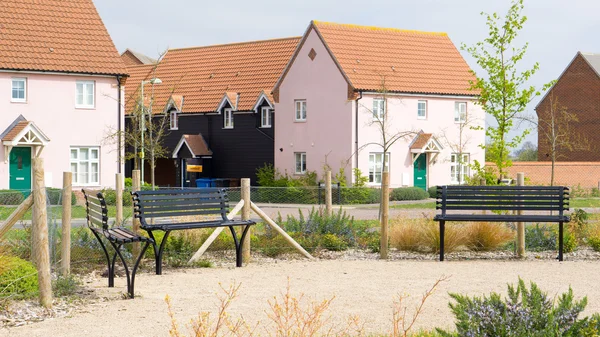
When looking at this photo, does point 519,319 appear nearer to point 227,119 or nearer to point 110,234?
point 110,234

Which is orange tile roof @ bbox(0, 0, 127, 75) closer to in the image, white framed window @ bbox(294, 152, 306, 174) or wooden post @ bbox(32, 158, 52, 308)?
white framed window @ bbox(294, 152, 306, 174)

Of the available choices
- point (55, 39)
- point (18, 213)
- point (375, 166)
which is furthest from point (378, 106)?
point (18, 213)

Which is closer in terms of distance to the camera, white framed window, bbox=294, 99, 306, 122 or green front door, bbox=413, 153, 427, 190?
white framed window, bbox=294, 99, 306, 122

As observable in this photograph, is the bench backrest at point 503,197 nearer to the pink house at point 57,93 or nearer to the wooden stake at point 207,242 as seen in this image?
the wooden stake at point 207,242

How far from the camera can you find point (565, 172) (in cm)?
5322

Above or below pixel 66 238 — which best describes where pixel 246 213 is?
above

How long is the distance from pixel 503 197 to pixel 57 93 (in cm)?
2601

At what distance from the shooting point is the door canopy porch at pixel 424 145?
45.9 meters

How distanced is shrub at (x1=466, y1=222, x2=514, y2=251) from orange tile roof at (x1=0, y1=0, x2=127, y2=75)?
81.7ft

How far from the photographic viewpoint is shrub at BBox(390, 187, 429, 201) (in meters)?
41.8

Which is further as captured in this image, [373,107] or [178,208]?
[373,107]

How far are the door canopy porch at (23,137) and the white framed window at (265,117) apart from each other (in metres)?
12.7

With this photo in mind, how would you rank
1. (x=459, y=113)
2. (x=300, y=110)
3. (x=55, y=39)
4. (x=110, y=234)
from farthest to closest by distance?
1. (x=459, y=113)
2. (x=300, y=110)
3. (x=55, y=39)
4. (x=110, y=234)

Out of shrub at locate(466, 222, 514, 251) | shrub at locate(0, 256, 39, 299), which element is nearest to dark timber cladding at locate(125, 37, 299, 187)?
shrub at locate(466, 222, 514, 251)
